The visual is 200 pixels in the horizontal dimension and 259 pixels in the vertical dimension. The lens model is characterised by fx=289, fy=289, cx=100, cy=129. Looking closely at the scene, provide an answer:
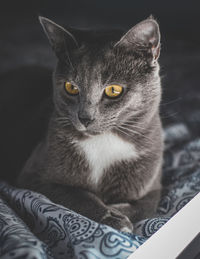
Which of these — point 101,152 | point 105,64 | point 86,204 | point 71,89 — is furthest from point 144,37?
point 86,204

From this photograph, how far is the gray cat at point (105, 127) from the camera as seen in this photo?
89cm

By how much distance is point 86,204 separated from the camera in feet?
2.94

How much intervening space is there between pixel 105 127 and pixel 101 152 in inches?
5.0

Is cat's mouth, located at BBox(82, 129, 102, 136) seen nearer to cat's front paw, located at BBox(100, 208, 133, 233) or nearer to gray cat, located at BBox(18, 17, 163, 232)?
gray cat, located at BBox(18, 17, 163, 232)

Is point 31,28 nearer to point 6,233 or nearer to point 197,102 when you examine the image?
point 197,102

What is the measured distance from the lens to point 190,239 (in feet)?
2.36

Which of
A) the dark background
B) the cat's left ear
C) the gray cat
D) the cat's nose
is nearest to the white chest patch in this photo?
the gray cat

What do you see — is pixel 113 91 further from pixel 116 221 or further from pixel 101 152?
pixel 116 221

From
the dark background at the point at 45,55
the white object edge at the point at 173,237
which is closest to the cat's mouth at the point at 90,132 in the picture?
the white object edge at the point at 173,237

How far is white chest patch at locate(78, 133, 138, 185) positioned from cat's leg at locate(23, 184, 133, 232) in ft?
0.27

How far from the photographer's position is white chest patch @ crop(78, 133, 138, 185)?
993mm

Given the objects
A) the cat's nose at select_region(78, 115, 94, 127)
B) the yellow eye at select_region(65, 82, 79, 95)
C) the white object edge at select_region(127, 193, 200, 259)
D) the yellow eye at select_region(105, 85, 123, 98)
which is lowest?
the white object edge at select_region(127, 193, 200, 259)

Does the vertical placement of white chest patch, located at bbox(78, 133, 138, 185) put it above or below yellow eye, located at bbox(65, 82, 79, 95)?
below

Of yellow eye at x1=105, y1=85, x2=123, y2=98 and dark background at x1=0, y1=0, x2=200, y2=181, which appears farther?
dark background at x1=0, y1=0, x2=200, y2=181
